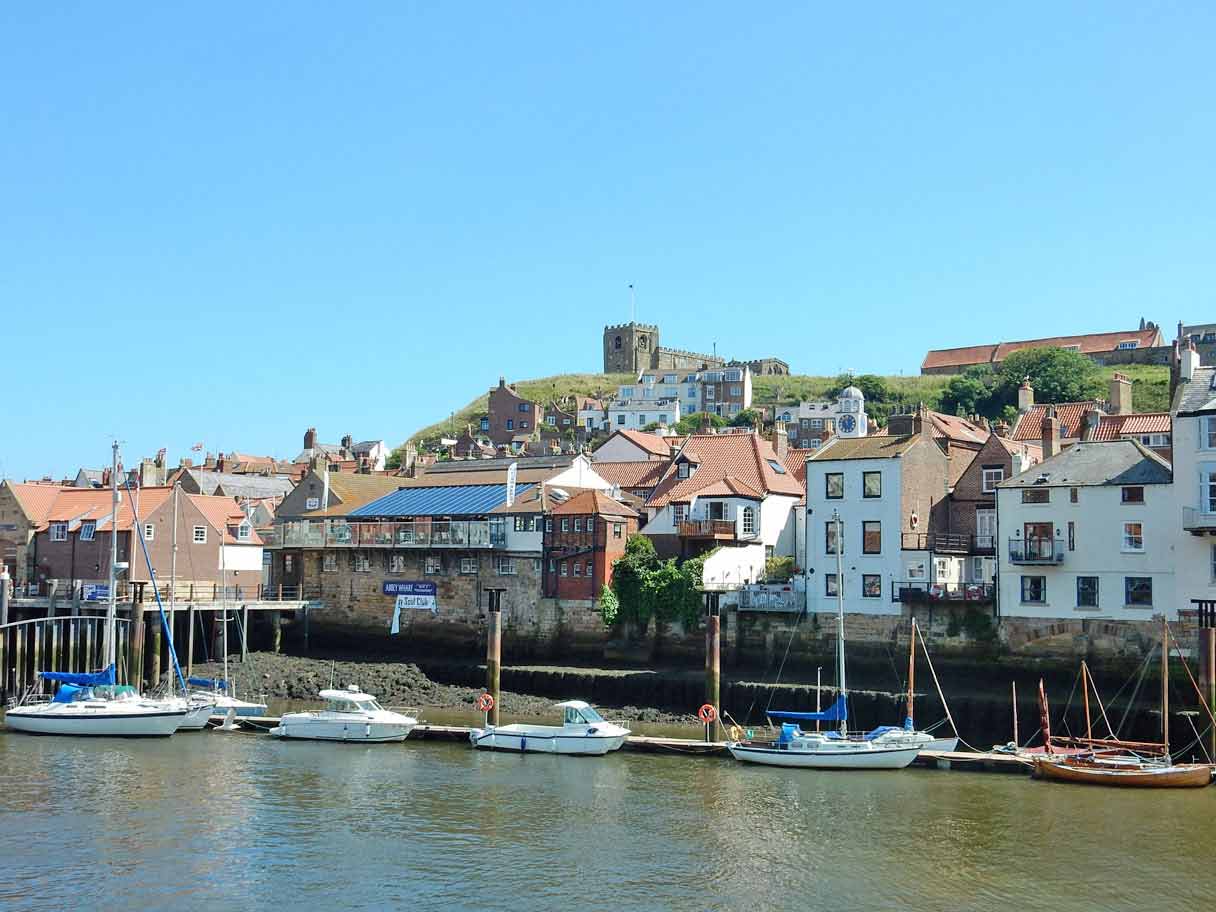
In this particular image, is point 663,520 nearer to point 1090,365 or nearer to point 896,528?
point 896,528

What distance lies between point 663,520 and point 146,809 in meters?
34.7

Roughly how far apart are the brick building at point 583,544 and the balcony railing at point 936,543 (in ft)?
48.8

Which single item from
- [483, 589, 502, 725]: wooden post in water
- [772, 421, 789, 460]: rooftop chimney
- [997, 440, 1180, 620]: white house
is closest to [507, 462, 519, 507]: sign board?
[772, 421, 789, 460]: rooftop chimney

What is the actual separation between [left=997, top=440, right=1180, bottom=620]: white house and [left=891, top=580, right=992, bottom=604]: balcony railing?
1014 millimetres

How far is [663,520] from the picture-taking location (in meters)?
67.1

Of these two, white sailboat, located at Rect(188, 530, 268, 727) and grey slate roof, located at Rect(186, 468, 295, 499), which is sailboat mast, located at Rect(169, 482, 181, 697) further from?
grey slate roof, located at Rect(186, 468, 295, 499)

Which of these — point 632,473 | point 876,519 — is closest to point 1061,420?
point 632,473

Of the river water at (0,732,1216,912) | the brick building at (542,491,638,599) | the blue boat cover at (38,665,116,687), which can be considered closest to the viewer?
the river water at (0,732,1216,912)

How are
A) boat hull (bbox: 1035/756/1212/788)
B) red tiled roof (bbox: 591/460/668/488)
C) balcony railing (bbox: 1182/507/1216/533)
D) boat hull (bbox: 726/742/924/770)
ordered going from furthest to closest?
red tiled roof (bbox: 591/460/668/488)
balcony railing (bbox: 1182/507/1216/533)
boat hull (bbox: 726/742/924/770)
boat hull (bbox: 1035/756/1212/788)

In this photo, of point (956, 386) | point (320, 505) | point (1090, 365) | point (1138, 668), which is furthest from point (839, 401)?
point (1138, 668)

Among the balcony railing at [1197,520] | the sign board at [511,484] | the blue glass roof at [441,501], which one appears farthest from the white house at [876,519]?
the blue glass roof at [441,501]

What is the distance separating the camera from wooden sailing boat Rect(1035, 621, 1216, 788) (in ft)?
Answer: 130

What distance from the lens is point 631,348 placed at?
7564 inches

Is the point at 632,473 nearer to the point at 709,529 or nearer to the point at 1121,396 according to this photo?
the point at 709,529
